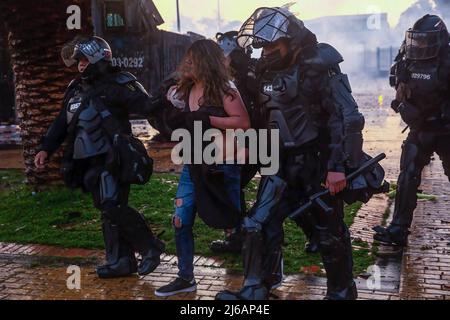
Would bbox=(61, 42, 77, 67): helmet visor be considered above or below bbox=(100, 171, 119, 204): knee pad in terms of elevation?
above

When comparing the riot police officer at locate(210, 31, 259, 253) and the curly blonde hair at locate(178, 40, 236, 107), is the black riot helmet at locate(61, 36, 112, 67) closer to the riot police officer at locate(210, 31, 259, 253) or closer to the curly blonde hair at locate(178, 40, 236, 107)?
the curly blonde hair at locate(178, 40, 236, 107)

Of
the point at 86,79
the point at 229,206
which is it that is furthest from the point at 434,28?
the point at 86,79

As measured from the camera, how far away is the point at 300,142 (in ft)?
14.1

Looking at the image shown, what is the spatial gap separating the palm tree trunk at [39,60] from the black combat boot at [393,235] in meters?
4.47

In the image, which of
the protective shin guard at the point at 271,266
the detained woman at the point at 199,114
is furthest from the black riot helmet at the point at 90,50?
the protective shin guard at the point at 271,266

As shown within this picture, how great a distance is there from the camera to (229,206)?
4.58 metres

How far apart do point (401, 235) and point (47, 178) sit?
4.81 m

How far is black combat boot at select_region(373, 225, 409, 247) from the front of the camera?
6.06 m

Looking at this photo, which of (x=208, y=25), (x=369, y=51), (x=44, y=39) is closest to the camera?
(x=44, y=39)

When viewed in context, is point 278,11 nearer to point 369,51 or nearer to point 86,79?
point 86,79

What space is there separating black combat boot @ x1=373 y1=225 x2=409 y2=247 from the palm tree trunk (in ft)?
14.7

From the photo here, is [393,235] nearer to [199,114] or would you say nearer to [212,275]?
[212,275]

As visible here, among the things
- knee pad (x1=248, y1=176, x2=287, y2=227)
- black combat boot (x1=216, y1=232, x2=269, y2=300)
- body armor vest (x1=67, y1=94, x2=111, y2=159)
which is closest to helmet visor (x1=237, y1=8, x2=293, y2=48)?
knee pad (x1=248, y1=176, x2=287, y2=227)

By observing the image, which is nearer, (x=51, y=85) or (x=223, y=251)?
(x=223, y=251)
